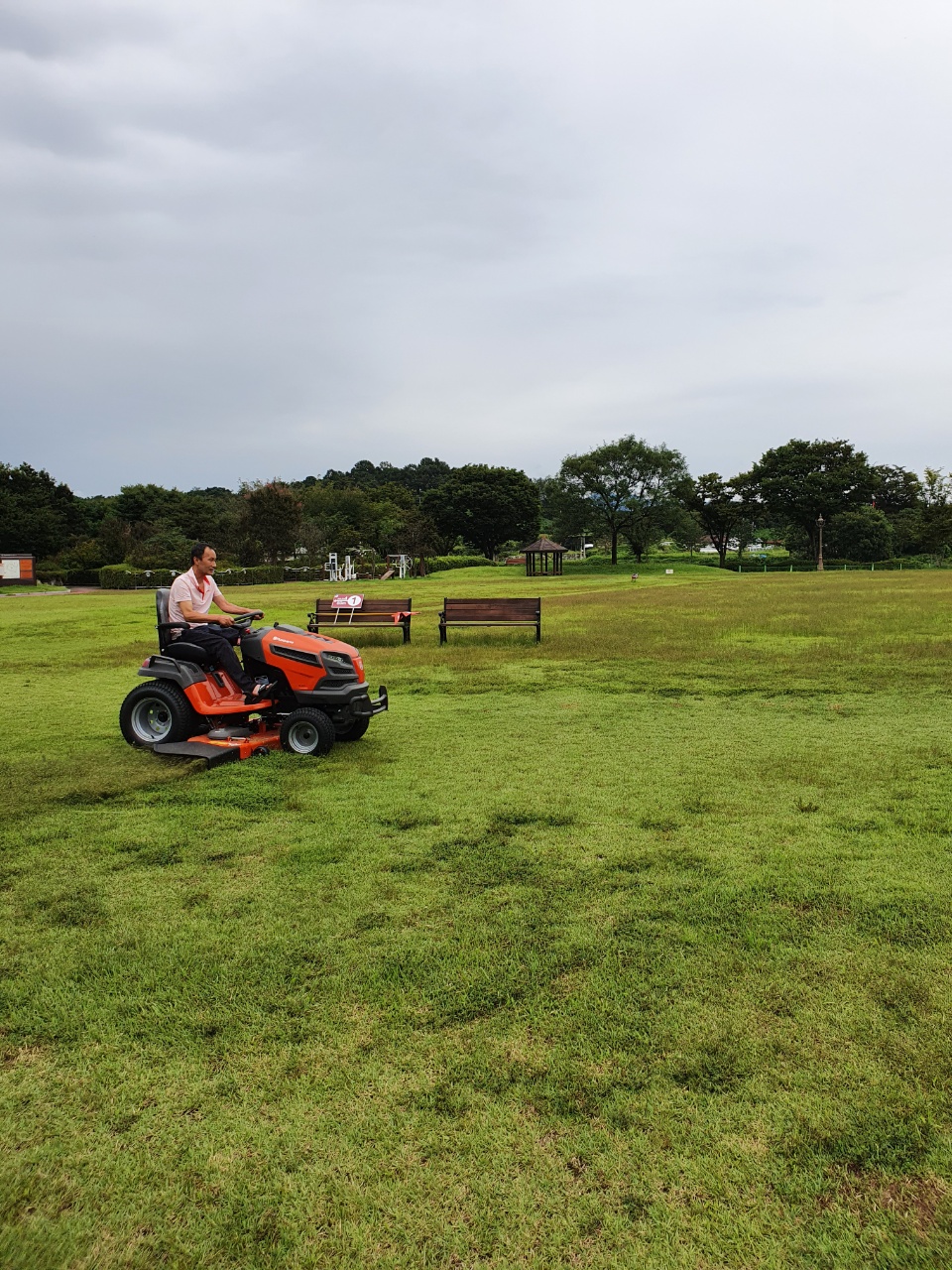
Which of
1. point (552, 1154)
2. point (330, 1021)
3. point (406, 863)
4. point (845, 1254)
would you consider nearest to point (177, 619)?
point (406, 863)

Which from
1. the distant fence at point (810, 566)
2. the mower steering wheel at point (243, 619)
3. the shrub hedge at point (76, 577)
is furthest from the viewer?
the distant fence at point (810, 566)

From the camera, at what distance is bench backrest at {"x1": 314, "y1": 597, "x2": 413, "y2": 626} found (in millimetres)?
14266

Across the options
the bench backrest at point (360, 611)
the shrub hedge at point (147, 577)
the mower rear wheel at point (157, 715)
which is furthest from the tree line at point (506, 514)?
the mower rear wheel at point (157, 715)

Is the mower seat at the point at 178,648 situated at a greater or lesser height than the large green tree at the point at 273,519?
lesser

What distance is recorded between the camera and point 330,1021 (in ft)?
9.15

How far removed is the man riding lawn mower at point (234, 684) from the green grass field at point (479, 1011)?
394mm

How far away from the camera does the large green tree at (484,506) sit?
7375cm

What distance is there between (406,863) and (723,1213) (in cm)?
241

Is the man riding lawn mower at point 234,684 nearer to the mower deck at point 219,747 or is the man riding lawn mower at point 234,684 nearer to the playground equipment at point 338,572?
the mower deck at point 219,747

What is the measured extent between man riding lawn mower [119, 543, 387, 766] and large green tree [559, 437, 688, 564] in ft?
186

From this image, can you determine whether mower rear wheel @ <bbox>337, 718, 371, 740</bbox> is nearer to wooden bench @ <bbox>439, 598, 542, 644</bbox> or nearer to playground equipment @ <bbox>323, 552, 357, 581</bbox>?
wooden bench @ <bbox>439, 598, 542, 644</bbox>

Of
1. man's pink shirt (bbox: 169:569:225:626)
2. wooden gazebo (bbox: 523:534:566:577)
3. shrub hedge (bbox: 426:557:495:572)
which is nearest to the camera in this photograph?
man's pink shirt (bbox: 169:569:225:626)

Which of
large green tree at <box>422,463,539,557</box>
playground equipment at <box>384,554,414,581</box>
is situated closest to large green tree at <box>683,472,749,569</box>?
large green tree at <box>422,463,539,557</box>

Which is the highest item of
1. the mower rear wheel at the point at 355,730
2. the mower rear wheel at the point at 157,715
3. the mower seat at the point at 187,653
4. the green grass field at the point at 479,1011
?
the mower seat at the point at 187,653
